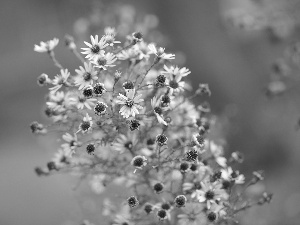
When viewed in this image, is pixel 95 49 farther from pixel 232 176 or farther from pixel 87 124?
pixel 232 176

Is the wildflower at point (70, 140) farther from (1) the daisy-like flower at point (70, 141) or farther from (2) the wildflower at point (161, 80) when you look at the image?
(2) the wildflower at point (161, 80)

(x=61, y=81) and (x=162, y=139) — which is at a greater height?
(x=61, y=81)

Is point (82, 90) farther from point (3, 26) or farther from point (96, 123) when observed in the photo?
point (3, 26)

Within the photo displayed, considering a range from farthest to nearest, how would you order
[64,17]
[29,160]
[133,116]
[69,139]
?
[64,17] < [29,160] < [69,139] < [133,116]

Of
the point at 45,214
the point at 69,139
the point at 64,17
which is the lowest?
the point at 69,139

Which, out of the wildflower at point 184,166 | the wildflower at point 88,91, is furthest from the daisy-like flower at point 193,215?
the wildflower at point 88,91

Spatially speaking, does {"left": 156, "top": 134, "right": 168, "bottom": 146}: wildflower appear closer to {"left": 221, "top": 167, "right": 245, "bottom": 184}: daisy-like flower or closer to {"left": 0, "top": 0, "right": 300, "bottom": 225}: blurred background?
{"left": 221, "top": 167, "right": 245, "bottom": 184}: daisy-like flower

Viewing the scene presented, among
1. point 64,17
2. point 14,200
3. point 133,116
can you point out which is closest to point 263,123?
point 133,116

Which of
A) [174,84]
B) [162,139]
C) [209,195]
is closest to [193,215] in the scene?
[209,195]
